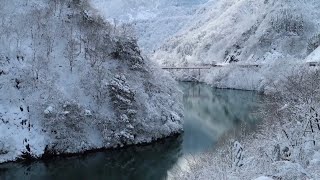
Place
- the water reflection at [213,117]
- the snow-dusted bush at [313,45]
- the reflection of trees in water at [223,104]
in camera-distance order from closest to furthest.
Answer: the water reflection at [213,117] < the reflection of trees in water at [223,104] < the snow-dusted bush at [313,45]

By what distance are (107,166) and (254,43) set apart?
4051 inches

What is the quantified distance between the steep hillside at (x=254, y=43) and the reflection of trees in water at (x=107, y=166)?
54.6 metres

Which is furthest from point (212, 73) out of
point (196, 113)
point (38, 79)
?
point (38, 79)

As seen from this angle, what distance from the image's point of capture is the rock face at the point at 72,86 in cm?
3672

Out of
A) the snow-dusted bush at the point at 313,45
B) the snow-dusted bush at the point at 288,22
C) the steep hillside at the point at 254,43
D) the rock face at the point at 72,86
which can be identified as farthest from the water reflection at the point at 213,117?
the snow-dusted bush at the point at 288,22

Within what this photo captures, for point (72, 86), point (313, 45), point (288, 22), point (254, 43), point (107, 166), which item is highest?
point (288, 22)

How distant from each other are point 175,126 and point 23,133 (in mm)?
16369

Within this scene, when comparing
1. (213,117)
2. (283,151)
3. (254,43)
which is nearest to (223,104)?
(213,117)

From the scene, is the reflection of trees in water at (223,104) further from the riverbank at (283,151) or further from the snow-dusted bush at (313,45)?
the snow-dusted bush at (313,45)

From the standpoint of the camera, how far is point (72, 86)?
1597 inches

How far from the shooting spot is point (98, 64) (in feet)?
141

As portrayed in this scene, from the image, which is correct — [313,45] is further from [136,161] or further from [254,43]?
[136,161]

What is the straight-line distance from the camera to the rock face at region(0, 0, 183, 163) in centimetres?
3672

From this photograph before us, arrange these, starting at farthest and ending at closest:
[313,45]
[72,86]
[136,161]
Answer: [313,45] < [72,86] < [136,161]
